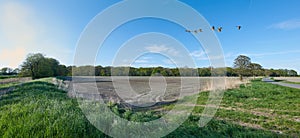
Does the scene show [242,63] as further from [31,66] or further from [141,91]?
[31,66]

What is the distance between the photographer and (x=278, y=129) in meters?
5.29

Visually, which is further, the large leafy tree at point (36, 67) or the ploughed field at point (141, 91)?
the large leafy tree at point (36, 67)

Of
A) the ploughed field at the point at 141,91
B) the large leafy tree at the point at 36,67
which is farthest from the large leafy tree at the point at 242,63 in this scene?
the large leafy tree at the point at 36,67

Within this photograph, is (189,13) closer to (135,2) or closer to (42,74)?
(135,2)

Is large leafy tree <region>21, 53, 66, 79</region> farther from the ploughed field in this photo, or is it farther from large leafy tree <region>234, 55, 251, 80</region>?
large leafy tree <region>234, 55, 251, 80</region>

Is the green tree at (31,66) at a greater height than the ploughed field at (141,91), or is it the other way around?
the green tree at (31,66)

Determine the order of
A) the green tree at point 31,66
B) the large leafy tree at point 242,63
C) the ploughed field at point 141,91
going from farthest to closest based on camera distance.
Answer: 1. the green tree at point 31,66
2. the large leafy tree at point 242,63
3. the ploughed field at point 141,91

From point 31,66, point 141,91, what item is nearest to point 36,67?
point 31,66

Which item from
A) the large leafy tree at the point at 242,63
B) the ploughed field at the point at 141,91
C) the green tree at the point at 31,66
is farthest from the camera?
the green tree at the point at 31,66

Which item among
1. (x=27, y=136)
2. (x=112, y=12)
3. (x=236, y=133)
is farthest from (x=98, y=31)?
(x=236, y=133)

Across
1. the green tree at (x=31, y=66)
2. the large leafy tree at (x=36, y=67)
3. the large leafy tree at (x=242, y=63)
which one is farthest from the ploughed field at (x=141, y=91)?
the green tree at (x=31, y=66)

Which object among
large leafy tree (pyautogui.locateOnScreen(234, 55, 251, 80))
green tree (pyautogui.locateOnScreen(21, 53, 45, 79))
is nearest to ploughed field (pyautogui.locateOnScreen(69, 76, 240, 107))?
large leafy tree (pyautogui.locateOnScreen(234, 55, 251, 80))

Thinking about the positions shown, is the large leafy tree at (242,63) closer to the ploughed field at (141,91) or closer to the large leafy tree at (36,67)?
the ploughed field at (141,91)

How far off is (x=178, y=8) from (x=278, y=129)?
5591 mm
